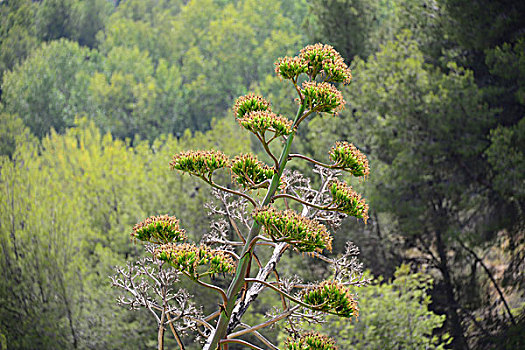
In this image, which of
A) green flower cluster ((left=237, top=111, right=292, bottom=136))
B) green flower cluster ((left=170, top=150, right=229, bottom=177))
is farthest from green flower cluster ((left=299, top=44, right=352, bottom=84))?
green flower cluster ((left=170, top=150, right=229, bottom=177))

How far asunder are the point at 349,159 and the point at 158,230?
1106 millimetres

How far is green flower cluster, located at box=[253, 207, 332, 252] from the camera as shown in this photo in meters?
2.69

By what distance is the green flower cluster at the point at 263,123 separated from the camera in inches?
115

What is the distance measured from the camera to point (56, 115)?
44625 millimetres

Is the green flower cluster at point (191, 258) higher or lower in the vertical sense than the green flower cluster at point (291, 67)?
lower

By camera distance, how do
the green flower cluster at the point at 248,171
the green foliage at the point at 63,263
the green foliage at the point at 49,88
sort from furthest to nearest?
the green foliage at the point at 49,88 < the green foliage at the point at 63,263 < the green flower cluster at the point at 248,171

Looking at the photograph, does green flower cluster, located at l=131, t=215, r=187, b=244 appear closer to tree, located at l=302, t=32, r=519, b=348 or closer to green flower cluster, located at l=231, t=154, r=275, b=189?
green flower cluster, located at l=231, t=154, r=275, b=189

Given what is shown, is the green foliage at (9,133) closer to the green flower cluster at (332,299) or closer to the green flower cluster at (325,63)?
the green flower cluster at (325,63)

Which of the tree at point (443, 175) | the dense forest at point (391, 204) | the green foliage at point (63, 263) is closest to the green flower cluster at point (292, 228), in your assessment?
the dense forest at point (391, 204)

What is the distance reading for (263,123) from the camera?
116 inches

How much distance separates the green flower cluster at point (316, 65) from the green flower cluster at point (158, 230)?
1.02m

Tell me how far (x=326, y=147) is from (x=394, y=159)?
314 cm

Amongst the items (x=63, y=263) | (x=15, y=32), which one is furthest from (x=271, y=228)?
(x=15, y=32)

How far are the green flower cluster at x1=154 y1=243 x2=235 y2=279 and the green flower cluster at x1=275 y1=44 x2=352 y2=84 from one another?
1.03 m
